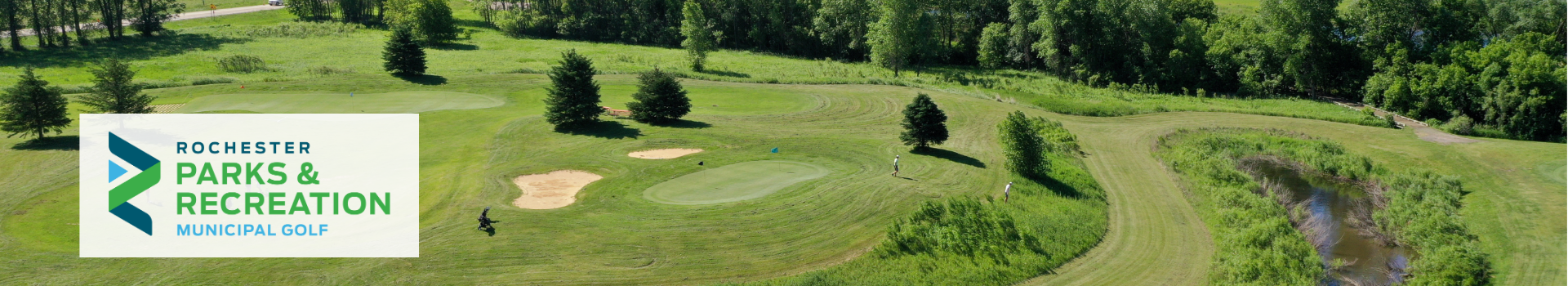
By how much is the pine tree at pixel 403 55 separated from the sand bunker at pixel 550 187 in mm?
32351

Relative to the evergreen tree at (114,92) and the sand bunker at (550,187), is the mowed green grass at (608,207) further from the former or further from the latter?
the evergreen tree at (114,92)

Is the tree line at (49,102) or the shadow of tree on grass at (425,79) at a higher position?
the shadow of tree on grass at (425,79)

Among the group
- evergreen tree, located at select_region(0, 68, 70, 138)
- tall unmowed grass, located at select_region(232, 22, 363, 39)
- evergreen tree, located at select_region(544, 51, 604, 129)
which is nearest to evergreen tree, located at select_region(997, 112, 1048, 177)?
evergreen tree, located at select_region(544, 51, 604, 129)

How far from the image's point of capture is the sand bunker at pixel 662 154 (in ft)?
145

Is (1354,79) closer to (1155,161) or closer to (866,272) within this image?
(1155,161)

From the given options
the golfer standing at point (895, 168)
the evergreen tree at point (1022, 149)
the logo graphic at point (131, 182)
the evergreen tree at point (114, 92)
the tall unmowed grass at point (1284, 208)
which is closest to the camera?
the tall unmowed grass at point (1284, 208)

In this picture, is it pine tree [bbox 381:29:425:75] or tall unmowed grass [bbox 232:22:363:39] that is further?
tall unmowed grass [bbox 232:22:363:39]

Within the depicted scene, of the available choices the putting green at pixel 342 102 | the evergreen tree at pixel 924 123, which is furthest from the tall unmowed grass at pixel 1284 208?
the putting green at pixel 342 102

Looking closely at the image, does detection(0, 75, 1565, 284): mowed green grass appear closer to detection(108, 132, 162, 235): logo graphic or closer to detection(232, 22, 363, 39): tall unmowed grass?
detection(108, 132, 162, 235): logo graphic

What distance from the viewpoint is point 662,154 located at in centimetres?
4469

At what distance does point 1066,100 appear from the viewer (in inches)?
2482

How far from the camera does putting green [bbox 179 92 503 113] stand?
54.2 m

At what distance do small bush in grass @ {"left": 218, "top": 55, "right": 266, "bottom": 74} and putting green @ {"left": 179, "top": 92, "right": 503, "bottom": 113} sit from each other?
1521 centimetres

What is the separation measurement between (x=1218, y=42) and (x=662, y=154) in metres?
51.5
